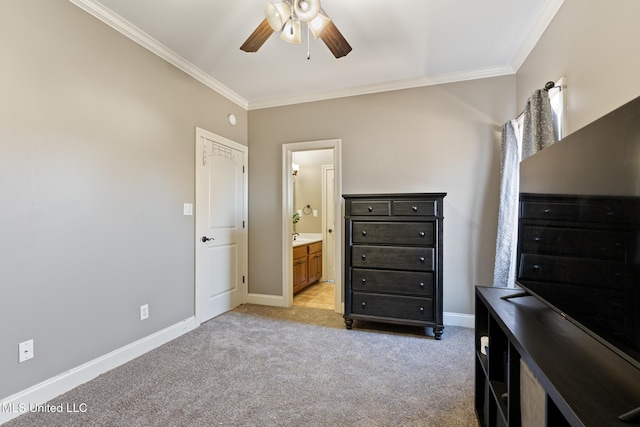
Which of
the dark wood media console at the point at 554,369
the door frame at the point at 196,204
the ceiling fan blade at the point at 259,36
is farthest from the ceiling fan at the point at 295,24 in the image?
the dark wood media console at the point at 554,369

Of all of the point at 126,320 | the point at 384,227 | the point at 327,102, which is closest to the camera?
the point at 126,320

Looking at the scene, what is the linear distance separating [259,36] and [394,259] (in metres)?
2.19

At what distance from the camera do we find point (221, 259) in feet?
11.3

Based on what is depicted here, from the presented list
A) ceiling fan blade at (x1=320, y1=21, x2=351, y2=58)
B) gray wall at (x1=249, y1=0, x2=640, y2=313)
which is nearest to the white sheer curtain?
gray wall at (x1=249, y1=0, x2=640, y2=313)

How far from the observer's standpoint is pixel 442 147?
10.3ft

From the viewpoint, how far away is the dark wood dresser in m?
2.73

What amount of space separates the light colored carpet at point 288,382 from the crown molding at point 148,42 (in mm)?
2622

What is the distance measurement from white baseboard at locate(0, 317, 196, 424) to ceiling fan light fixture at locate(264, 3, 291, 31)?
2.63 metres

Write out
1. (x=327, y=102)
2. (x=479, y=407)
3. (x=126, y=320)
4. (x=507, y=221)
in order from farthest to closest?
1. (x=327, y=102)
2. (x=507, y=221)
3. (x=126, y=320)
4. (x=479, y=407)

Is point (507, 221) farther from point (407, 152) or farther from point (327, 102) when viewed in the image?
point (327, 102)

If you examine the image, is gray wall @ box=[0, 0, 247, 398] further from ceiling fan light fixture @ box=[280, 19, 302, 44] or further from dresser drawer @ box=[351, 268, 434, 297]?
dresser drawer @ box=[351, 268, 434, 297]

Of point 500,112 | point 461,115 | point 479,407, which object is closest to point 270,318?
point 479,407

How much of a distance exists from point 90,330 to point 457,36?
3.66 metres

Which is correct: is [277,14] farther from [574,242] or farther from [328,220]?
[328,220]
